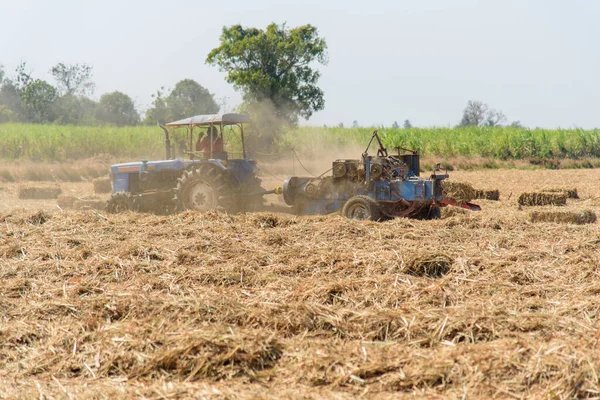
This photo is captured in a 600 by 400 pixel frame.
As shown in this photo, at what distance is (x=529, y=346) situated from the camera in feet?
14.0

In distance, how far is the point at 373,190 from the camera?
36.1 feet

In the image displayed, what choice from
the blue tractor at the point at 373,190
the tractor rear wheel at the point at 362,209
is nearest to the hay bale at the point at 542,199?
the blue tractor at the point at 373,190

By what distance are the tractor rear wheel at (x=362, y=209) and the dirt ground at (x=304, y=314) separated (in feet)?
5.89

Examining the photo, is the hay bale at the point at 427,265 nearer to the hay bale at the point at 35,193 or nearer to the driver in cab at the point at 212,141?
the driver in cab at the point at 212,141

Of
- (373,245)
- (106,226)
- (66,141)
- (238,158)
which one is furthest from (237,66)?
(373,245)

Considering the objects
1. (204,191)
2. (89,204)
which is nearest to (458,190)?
(204,191)

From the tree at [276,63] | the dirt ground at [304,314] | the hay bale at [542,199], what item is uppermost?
the tree at [276,63]

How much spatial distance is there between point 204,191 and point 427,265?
6.50 meters

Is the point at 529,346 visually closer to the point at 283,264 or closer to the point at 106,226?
the point at 283,264

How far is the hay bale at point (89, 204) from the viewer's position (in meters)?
13.7

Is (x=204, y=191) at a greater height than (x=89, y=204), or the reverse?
(x=204, y=191)

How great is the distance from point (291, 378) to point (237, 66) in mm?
27328

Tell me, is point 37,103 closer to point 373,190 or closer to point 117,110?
point 117,110

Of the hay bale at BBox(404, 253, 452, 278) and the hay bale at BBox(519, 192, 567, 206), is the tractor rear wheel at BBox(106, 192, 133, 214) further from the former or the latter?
the hay bale at BBox(519, 192, 567, 206)
